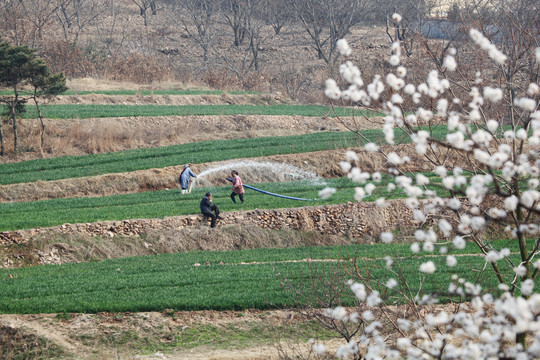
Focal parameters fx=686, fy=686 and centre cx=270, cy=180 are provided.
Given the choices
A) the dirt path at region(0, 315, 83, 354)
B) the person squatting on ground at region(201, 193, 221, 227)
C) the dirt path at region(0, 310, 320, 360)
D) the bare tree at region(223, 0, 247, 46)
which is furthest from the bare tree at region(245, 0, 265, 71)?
the dirt path at region(0, 315, 83, 354)

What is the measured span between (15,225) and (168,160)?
1283cm

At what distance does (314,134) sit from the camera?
41.3 meters

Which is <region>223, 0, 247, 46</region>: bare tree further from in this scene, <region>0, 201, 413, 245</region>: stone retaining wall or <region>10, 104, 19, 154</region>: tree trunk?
<region>0, 201, 413, 245</region>: stone retaining wall

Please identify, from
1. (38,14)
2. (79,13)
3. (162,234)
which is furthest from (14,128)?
(79,13)

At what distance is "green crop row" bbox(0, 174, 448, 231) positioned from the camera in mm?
24656

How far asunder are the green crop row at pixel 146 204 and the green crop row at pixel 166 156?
12.1 ft

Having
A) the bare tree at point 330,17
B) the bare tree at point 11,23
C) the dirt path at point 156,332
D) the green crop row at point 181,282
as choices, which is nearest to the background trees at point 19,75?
the green crop row at point 181,282

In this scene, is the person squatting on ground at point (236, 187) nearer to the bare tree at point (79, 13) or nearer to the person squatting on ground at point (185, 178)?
the person squatting on ground at point (185, 178)

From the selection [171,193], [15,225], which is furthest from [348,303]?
[171,193]

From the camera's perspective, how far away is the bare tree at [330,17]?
220 feet

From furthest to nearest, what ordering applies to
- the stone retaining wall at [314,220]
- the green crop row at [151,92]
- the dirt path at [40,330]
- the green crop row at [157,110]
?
the green crop row at [151,92]
the green crop row at [157,110]
the stone retaining wall at [314,220]
the dirt path at [40,330]

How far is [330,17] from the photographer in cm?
6397

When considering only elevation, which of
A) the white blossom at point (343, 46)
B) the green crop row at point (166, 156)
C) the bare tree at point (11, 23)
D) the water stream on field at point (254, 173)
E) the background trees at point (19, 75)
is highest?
the white blossom at point (343, 46)

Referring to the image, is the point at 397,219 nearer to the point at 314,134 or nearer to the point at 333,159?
the point at 333,159
